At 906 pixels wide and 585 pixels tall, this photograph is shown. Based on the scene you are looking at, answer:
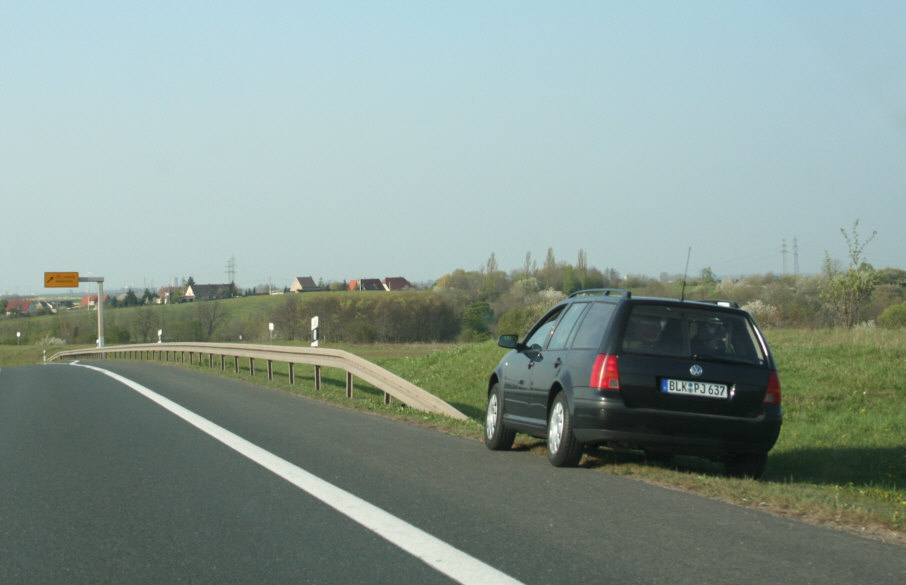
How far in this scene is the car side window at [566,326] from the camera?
946 centimetres

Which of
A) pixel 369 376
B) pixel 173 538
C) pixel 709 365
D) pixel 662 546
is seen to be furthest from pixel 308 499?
pixel 369 376

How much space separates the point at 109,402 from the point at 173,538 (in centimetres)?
1080

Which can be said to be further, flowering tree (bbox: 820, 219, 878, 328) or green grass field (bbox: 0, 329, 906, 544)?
flowering tree (bbox: 820, 219, 878, 328)

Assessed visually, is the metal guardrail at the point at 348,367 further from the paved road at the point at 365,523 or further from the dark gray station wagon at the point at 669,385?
the dark gray station wagon at the point at 669,385

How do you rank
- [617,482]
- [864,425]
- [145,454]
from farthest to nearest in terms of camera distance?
1. [864,425]
2. [145,454]
3. [617,482]

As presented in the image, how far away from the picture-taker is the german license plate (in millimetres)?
8219

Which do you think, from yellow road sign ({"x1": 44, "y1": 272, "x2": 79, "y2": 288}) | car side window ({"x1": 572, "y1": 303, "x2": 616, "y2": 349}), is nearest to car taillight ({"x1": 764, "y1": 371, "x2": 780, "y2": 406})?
car side window ({"x1": 572, "y1": 303, "x2": 616, "y2": 349})

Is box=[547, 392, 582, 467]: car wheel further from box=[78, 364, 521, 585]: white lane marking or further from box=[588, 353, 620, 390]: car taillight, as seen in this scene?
box=[78, 364, 521, 585]: white lane marking

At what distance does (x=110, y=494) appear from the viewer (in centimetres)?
691

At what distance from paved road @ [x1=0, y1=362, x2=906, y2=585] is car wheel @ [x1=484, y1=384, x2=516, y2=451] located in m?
0.29

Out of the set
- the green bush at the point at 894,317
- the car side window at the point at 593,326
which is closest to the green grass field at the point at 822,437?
the car side window at the point at 593,326

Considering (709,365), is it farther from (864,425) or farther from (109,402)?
(109,402)

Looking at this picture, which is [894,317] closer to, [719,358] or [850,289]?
[850,289]

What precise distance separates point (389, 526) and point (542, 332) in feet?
16.6
